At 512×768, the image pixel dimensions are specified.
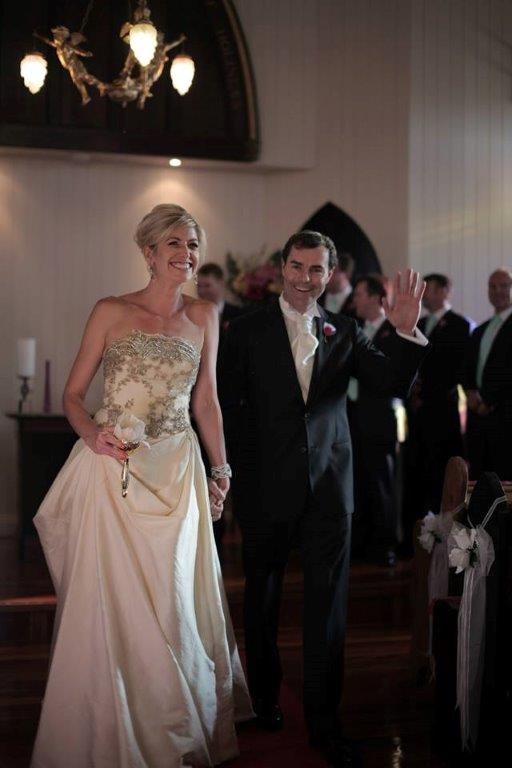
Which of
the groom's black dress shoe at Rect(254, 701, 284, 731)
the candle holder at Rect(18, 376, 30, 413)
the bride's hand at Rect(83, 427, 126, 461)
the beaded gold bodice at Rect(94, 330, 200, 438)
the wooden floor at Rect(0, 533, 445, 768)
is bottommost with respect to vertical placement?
the wooden floor at Rect(0, 533, 445, 768)

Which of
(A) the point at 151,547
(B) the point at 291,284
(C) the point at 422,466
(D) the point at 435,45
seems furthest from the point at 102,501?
(D) the point at 435,45

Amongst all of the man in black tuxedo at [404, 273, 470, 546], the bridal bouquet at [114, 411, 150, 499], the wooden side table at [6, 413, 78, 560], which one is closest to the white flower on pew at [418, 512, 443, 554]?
the bridal bouquet at [114, 411, 150, 499]

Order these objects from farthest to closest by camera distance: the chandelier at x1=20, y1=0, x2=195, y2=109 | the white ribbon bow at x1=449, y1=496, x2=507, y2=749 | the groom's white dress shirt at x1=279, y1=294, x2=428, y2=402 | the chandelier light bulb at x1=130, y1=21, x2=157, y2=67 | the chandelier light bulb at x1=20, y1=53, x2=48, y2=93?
the chandelier light bulb at x1=20, y1=53, x2=48, y2=93 < the chandelier at x1=20, y1=0, x2=195, y2=109 < the chandelier light bulb at x1=130, y1=21, x2=157, y2=67 < the groom's white dress shirt at x1=279, y1=294, x2=428, y2=402 < the white ribbon bow at x1=449, y1=496, x2=507, y2=749

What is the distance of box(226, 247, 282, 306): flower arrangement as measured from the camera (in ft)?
27.6

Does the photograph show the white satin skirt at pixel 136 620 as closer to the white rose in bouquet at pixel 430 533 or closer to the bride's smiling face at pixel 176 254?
the bride's smiling face at pixel 176 254

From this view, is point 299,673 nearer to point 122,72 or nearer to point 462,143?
point 122,72

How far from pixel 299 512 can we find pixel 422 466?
379 centimetres

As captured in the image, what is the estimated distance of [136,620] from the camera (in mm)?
3598

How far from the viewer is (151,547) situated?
366 centimetres

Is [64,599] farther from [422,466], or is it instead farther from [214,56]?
[214,56]

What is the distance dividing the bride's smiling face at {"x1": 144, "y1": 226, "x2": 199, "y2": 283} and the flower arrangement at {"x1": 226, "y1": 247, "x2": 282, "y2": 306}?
172 inches

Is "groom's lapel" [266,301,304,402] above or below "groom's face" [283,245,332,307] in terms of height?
below

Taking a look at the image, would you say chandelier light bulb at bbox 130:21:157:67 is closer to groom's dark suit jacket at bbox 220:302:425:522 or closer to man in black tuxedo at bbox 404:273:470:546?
man in black tuxedo at bbox 404:273:470:546

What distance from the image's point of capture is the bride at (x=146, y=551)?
352cm
